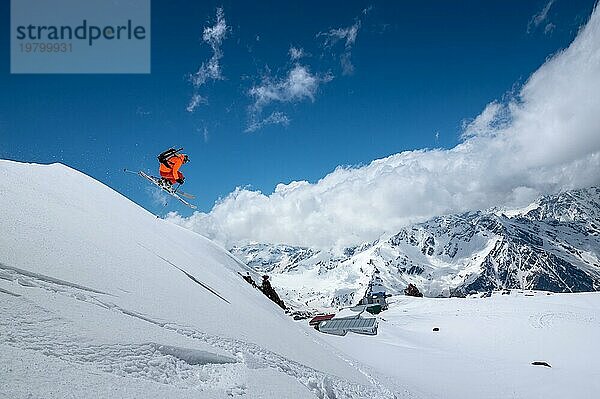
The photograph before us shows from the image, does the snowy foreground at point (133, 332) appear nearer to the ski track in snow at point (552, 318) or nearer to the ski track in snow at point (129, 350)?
the ski track in snow at point (129, 350)

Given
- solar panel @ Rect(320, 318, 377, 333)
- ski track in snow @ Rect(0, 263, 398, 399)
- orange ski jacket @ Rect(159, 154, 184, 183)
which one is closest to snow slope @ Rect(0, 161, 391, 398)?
ski track in snow @ Rect(0, 263, 398, 399)

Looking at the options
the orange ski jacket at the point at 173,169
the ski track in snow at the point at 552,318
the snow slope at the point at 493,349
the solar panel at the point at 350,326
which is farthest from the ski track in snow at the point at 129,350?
the ski track in snow at the point at 552,318

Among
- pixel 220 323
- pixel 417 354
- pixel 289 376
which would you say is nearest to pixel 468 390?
pixel 417 354

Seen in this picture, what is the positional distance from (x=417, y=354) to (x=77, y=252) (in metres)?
22.6

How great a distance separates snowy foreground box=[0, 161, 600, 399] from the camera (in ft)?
20.4

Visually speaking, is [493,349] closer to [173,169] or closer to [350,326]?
[350,326]

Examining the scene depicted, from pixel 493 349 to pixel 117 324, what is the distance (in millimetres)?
37897

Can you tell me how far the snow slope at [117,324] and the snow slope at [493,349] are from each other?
6.98m

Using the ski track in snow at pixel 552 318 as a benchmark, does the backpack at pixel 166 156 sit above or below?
above

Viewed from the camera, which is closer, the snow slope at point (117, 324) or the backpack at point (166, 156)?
the snow slope at point (117, 324)

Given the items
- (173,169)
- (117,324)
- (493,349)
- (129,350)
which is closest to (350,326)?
(493,349)

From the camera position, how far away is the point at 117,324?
7891 mm

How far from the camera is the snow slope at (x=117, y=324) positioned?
6.07 metres

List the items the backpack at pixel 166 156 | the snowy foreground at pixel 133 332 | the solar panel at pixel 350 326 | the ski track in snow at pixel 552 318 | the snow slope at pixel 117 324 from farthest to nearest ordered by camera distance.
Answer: the ski track in snow at pixel 552 318 → the solar panel at pixel 350 326 → the backpack at pixel 166 156 → the snowy foreground at pixel 133 332 → the snow slope at pixel 117 324
